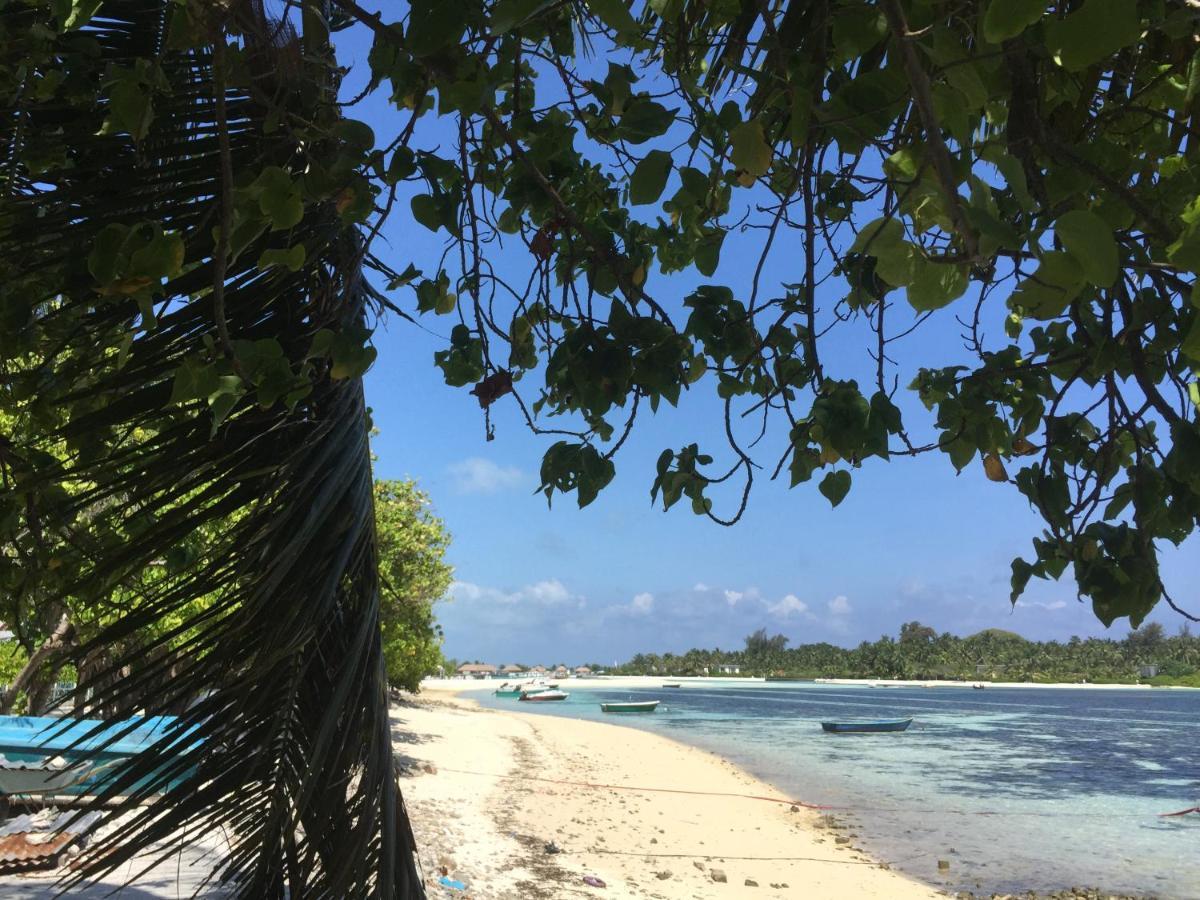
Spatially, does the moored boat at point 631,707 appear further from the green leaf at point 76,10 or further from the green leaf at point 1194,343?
the green leaf at point 76,10

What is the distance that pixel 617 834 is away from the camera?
11469 mm

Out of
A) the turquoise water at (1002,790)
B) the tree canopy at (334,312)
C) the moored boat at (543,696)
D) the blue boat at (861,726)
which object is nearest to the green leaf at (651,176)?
the tree canopy at (334,312)

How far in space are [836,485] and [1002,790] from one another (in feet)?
74.3

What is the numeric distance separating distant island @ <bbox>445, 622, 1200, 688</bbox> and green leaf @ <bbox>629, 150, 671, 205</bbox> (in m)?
92.2

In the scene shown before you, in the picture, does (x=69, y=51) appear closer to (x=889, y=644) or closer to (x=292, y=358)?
(x=292, y=358)

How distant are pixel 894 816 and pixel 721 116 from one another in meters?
17.2

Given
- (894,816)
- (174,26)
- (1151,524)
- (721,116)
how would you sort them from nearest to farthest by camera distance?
1. (174,26)
2. (721,116)
3. (1151,524)
4. (894,816)

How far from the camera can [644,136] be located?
54.2 inches

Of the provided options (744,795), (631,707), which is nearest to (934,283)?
(744,795)

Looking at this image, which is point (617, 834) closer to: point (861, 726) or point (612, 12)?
point (612, 12)

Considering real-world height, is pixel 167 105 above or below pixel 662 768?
above

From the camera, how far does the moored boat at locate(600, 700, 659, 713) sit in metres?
47.9

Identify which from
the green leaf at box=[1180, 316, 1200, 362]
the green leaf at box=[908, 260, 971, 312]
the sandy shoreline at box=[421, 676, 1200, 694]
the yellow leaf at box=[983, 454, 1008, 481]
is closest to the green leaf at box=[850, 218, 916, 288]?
the green leaf at box=[908, 260, 971, 312]

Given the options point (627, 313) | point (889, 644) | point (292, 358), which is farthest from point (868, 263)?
point (889, 644)
